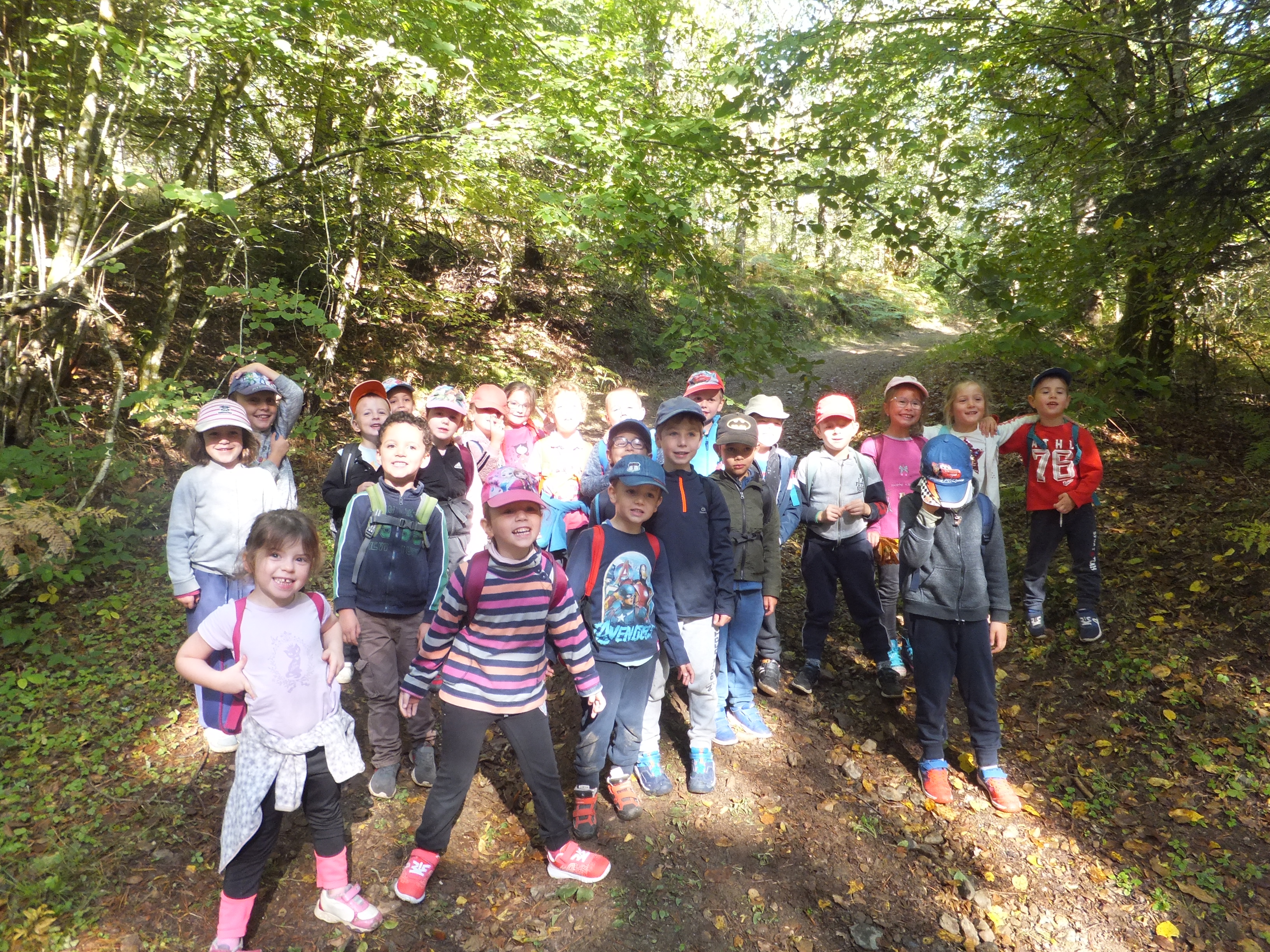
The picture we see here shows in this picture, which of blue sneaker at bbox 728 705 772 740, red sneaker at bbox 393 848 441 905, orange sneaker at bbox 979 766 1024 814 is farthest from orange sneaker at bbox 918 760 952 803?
red sneaker at bbox 393 848 441 905

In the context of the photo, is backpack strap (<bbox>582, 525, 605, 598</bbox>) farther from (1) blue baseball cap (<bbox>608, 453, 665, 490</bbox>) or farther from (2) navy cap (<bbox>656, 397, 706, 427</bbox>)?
(2) navy cap (<bbox>656, 397, 706, 427</bbox>)

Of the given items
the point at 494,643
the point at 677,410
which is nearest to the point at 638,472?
the point at 677,410

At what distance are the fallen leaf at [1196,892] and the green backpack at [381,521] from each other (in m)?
4.32

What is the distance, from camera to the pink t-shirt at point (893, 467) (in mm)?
4984

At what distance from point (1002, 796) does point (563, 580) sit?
2920 millimetres

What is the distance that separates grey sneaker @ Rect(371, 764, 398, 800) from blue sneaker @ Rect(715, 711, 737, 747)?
2027mm

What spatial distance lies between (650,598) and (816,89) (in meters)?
5.12

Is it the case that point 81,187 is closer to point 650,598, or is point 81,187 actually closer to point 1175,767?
point 650,598

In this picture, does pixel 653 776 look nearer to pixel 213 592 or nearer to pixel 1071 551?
pixel 213 592

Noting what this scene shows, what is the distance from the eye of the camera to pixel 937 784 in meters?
3.93

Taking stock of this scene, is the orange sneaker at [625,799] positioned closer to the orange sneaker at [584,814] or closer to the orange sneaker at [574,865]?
the orange sneaker at [584,814]

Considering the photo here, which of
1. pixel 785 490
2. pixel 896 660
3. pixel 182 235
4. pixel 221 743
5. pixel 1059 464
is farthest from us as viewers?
pixel 182 235

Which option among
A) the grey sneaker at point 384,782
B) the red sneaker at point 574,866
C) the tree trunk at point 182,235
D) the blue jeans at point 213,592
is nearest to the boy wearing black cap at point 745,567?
the red sneaker at point 574,866

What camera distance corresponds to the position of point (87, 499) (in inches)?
213
